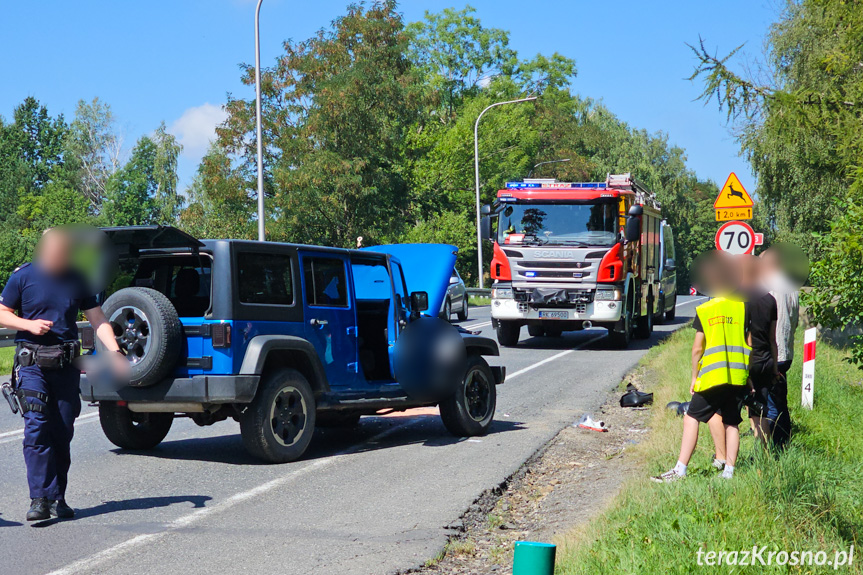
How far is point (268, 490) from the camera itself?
7234mm

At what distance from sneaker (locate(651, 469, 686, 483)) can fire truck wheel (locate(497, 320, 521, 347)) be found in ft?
45.7

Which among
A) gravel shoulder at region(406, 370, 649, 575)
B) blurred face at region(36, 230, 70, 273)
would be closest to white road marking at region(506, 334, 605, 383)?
gravel shoulder at region(406, 370, 649, 575)

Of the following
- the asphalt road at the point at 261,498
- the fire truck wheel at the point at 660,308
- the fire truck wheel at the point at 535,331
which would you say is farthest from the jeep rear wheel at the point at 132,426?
the fire truck wheel at the point at 660,308

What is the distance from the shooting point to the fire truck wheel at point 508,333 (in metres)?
21.2

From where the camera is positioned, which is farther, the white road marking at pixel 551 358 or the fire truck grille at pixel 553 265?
the fire truck grille at pixel 553 265

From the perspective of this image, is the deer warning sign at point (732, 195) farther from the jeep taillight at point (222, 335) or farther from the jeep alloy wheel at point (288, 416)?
the jeep taillight at point (222, 335)

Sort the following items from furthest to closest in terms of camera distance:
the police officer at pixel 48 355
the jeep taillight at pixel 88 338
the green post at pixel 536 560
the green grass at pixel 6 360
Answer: the green grass at pixel 6 360 < the jeep taillight at pixel 88 338 < the police officer at pixel 48 355 < the green post at pixel 536 560

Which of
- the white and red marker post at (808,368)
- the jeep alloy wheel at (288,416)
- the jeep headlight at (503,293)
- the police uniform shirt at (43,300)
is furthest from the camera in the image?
the jeep headlight at (503,293)

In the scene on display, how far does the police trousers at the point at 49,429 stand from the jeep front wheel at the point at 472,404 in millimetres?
4020

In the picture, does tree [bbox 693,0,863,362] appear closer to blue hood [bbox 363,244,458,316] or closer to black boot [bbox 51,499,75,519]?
blue hood [bbox 363,244,458,316]

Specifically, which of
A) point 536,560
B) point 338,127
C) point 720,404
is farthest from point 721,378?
point 338,127

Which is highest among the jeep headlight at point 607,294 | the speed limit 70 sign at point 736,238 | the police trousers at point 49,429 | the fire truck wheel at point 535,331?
the speed limit 70 sign at point 736,238

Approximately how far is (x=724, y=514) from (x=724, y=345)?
182cm

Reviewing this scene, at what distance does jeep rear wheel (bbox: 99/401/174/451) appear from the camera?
343 inches
